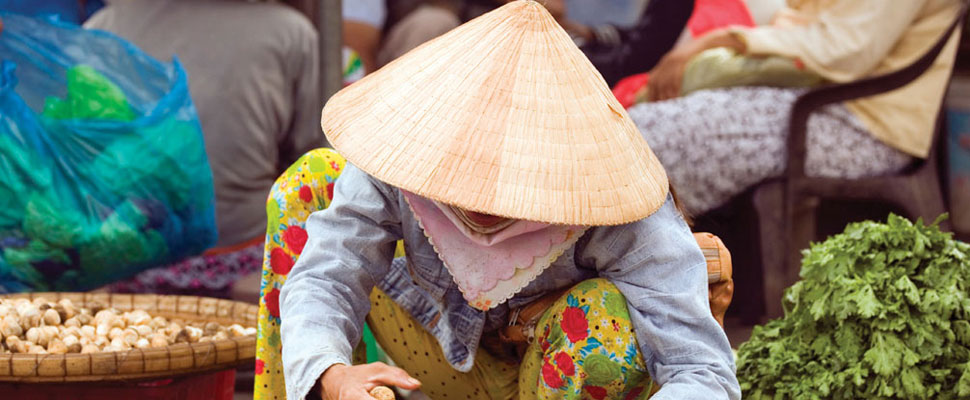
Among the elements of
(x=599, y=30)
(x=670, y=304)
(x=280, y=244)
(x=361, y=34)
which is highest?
(x=670, y=304)

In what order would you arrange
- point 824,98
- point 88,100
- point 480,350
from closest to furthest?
point 480,350 < point 88,100 < point 824,98

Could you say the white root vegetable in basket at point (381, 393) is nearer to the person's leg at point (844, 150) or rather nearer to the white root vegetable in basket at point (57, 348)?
the white root vegetable in basket at point (57, 348)

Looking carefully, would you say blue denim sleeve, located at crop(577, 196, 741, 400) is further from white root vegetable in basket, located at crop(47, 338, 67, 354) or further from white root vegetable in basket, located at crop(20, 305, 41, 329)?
white root vegetable in basket, located at crop(20, 305, 41, 329)

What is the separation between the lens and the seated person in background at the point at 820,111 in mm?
3879

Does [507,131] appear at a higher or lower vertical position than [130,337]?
higher

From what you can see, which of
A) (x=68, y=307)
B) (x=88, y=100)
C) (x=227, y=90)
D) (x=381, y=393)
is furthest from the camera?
(x=227, y=90)

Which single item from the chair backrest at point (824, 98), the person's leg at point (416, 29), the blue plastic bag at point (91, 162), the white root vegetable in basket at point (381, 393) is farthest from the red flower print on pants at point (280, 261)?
the person's leg at point (416, 29)

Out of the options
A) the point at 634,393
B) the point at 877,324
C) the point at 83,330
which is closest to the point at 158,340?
the point at 83,330

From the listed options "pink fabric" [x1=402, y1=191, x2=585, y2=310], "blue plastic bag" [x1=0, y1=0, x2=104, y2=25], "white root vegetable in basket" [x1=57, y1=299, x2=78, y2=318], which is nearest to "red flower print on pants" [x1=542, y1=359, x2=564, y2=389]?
"pink fabric" [x1=402, y1=191, x2=585, y2=310]

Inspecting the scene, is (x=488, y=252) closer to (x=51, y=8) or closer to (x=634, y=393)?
(x=634, y=393)

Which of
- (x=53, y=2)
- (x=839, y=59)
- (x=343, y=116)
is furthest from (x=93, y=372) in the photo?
(x=839, y=59)

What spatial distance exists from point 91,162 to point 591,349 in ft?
5.21

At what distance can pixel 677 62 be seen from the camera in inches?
167

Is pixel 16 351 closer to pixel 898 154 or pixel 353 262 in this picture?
pixel 353 262
